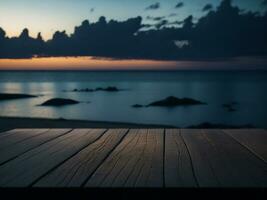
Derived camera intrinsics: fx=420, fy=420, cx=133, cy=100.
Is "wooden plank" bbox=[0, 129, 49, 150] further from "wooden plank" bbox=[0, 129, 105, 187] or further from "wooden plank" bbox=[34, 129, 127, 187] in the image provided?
"wooden plank" bbox=[34, 129, 127, 187]

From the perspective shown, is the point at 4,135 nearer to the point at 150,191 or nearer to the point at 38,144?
the point at 38,144

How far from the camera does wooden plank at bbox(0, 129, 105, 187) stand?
161cm

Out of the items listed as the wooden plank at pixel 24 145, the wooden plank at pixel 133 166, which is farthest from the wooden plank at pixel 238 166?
the wooden plank at pixel 24 145

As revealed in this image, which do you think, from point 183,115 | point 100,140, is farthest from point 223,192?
point 183,115

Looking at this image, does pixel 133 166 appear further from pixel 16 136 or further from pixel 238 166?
pixel 16 136

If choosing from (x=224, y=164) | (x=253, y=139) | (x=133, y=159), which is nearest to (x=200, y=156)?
(x=224, y=164)

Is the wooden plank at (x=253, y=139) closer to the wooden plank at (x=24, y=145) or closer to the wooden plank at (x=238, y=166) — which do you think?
the wooden plank at (x=238, y=166)

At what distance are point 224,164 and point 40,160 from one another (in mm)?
854

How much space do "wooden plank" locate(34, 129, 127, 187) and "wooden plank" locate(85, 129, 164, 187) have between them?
38mm

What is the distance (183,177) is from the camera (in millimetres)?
1626

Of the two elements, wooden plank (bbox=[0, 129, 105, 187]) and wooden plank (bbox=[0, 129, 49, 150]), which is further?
wooden plank (bbox=[0, 129, 49, 150])

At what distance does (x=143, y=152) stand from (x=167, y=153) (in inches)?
5.2

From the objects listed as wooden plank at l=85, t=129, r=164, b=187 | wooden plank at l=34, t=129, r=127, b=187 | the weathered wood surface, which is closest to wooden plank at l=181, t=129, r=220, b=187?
the weathered wood surface

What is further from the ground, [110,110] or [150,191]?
[150,191]
